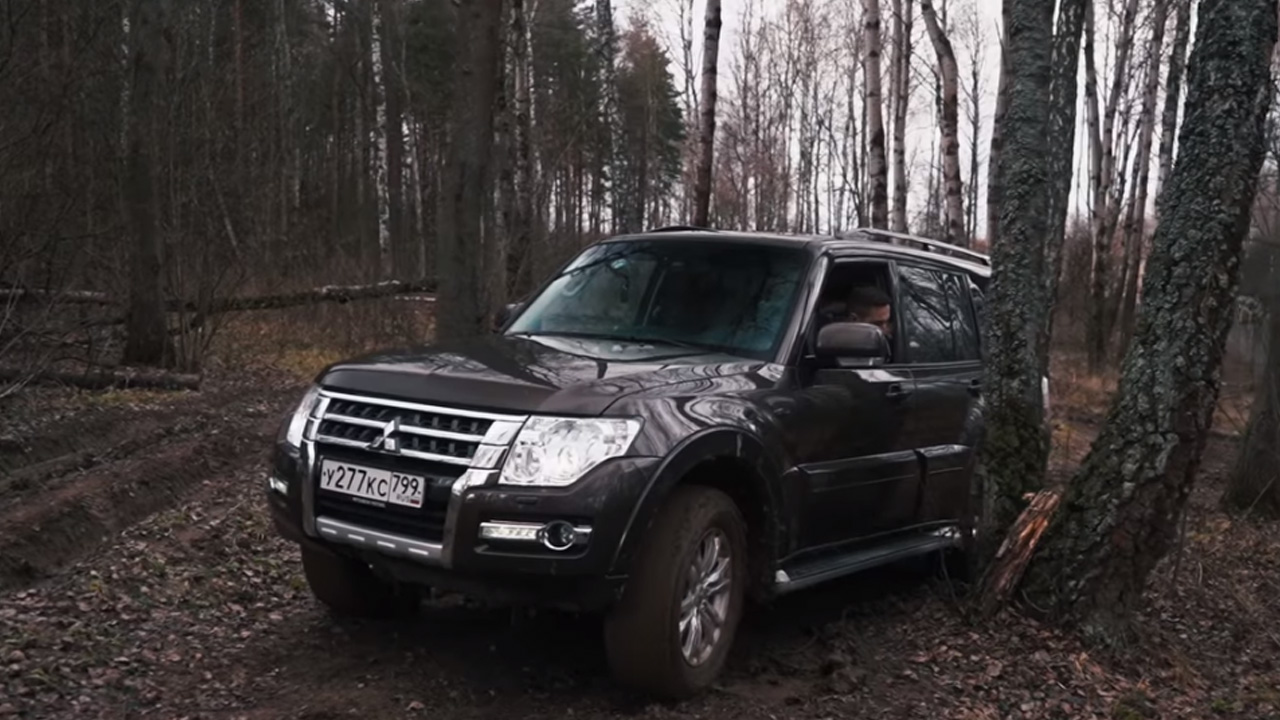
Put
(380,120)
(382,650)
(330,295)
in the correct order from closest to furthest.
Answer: (382,650) < (330,295) < (380,120)

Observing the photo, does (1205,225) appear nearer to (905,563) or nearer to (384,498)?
(905,563)

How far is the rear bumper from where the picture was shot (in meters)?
4.15

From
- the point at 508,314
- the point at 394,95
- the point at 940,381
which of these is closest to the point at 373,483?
the point at 508,314

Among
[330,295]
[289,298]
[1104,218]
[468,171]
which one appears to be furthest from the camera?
[1104,218]

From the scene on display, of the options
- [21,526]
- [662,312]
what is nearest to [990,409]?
[662,312]

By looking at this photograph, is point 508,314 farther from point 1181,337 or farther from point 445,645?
point 1181,337

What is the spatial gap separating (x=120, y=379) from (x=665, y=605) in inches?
353

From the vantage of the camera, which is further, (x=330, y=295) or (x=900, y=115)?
(x=900, y=115)

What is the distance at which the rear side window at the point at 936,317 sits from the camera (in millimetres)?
6461

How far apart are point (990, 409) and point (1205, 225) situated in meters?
1.42

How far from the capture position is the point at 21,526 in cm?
632

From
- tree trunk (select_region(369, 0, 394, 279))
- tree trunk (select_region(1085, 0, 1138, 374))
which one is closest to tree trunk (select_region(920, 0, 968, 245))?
tree trunk (select_region(1085, 0, 1138, 374))

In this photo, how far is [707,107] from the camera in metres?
15.0

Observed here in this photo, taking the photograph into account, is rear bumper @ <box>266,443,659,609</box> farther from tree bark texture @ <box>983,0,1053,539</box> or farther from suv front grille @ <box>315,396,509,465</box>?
tree bark texture @ <box>983,0,1053,539</box>
